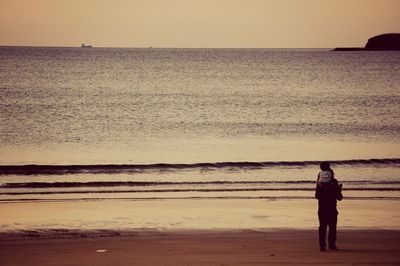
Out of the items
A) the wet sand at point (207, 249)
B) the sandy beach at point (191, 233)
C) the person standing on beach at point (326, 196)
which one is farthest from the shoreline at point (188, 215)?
the person standing on beach at point (326, 196)

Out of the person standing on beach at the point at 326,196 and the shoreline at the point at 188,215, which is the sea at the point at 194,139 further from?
the person standing on beach at the point at 326,196

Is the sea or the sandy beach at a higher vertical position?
the sea

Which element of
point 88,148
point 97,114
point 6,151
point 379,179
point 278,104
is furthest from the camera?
point 278,104

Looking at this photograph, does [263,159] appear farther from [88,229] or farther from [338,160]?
[88,229]

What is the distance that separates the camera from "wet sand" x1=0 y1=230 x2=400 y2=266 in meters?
13.9

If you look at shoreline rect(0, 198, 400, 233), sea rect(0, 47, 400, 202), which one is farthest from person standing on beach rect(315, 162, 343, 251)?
sea rect(0, 47, 400, 202)

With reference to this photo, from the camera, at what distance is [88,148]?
152ft

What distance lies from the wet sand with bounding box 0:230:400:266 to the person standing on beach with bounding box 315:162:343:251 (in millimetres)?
456

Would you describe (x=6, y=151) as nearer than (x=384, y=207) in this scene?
No

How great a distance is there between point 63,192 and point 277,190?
7092mm

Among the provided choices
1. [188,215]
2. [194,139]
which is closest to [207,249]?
[188,215]

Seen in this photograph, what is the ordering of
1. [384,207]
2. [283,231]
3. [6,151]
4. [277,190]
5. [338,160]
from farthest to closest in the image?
[6,151]
[338,160]
[277,190]
[384,207]
[283,231]

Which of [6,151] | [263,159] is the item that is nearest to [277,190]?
[263,159]

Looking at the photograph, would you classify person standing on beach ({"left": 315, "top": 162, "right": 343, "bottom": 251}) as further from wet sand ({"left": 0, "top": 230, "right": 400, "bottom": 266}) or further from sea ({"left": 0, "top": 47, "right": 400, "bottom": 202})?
sea ({"left": 0, "top": 47, "right": 400, "bottom": 202})
